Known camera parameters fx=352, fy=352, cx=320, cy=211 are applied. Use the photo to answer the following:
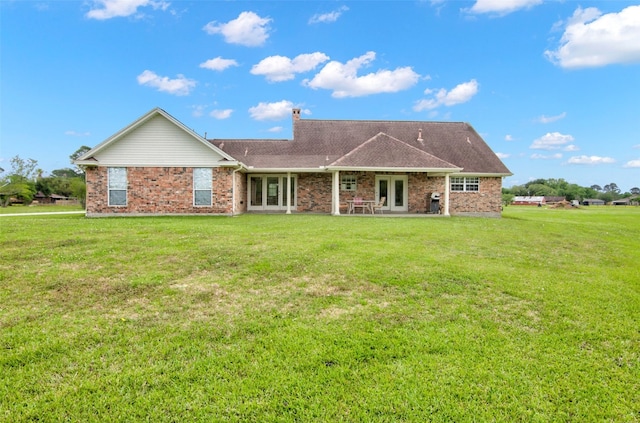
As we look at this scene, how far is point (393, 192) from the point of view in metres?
20.3

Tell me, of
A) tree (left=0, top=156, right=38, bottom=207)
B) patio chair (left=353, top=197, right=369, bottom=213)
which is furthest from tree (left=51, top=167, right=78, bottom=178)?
patio chair (left=353, top=197, right=369, bottom=213)

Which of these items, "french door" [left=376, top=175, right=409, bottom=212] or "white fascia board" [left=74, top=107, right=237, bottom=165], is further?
"french door" [left=376, top=175, right=409, bottom=212]

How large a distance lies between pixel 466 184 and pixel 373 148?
20.2ft

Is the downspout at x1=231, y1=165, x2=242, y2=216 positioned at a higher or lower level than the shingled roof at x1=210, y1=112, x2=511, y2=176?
lower

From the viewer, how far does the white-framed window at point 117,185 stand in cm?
1688

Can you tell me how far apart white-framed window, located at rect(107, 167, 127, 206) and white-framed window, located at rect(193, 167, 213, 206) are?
3.32 meters

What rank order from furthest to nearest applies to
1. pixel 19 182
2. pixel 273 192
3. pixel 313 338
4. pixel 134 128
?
pixel 19 182 → pixel 273 192 → pixel 134 128 → pixel 313 338

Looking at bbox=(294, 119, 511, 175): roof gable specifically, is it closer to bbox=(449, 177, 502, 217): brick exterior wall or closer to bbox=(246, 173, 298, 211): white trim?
bbox=(449, 177, 502, 217): brick exterior wall

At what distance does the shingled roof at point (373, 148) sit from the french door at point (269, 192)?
3.61 feet

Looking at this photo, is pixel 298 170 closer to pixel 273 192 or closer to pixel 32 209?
pixel 273 192

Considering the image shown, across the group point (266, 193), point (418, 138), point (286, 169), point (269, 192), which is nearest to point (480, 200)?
point (418, 138)

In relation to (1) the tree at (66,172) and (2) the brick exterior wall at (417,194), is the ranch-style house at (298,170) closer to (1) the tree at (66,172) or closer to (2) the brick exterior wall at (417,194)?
(2) the brick exterior wall at (417,194)

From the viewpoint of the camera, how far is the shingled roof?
18297 mm

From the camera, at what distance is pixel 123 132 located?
53.9 ft
